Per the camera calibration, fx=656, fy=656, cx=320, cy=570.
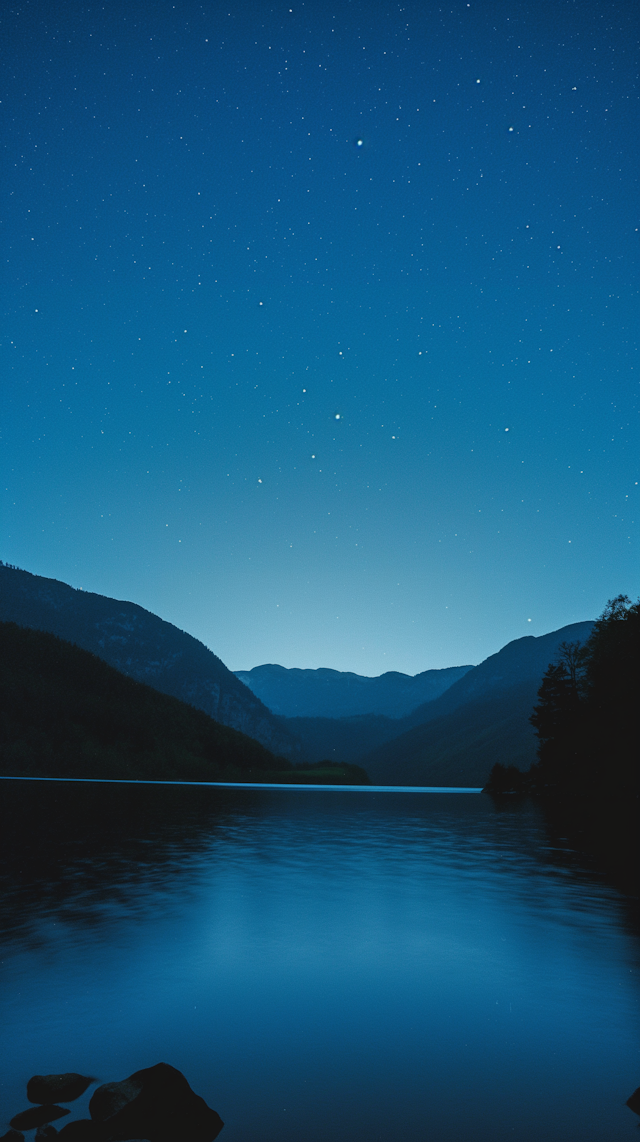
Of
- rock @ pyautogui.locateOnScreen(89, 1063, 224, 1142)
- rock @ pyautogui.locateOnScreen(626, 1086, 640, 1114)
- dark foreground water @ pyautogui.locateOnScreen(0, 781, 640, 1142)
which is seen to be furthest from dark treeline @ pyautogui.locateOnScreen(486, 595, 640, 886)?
rock @ pyautogui.locateOnScreen(89, 1063, 224, 1142)

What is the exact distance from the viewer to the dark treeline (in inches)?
2359

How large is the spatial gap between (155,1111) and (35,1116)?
178cm

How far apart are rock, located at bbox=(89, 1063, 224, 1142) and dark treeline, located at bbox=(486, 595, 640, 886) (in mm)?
31467

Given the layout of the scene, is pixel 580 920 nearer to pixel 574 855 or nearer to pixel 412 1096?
pixel 412 1096

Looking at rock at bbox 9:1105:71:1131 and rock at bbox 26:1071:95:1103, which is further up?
rock at bbox 9:1105:71:1131

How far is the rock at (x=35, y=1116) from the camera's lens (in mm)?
9109

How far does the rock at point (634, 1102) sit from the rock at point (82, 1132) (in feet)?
25.9

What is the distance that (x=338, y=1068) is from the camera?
38.6ft

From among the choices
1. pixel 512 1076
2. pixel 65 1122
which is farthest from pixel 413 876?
pixel 65 1122

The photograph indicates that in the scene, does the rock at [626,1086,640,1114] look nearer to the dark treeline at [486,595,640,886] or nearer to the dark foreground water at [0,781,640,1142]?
the dark foreground water at [0,781,640,1142]

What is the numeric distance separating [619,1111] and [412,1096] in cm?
316

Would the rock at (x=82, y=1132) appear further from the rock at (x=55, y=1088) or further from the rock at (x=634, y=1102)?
the rock at (x=634, y=1102)

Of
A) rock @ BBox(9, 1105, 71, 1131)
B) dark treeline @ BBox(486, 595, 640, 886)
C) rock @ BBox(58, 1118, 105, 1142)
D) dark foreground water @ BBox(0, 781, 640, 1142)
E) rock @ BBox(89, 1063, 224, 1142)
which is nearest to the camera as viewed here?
rock @ BBox(58, 1118, 105, 1142)

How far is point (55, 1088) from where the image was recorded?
33.4 feet
